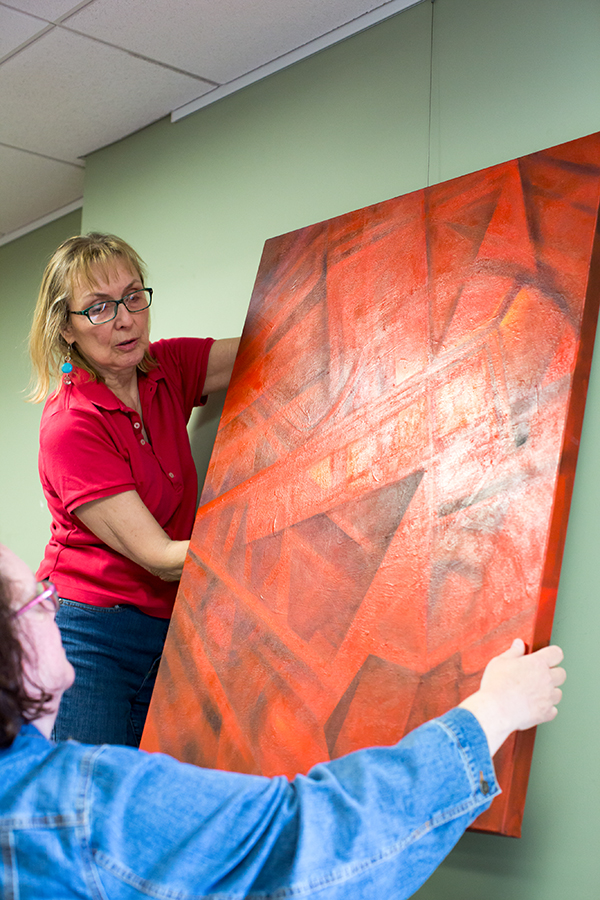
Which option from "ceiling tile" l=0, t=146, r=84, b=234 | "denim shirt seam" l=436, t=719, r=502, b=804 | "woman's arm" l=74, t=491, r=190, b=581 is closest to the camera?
"denim shirt seam" l=436, t=719, r=502, b=804

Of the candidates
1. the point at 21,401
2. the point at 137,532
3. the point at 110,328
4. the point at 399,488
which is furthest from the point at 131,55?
the point at 21,401

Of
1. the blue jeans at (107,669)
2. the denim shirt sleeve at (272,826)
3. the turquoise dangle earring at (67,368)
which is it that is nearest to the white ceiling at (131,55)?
the turquoise dangle earring at (67,368)

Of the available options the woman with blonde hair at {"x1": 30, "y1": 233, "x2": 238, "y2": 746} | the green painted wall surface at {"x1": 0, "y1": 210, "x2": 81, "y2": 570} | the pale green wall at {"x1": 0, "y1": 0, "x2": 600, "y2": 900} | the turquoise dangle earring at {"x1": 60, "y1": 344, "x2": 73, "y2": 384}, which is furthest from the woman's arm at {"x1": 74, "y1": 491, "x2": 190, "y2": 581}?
the green painted wall surface at {"x1": 0, "y1": 210, "x2": 81, "y2": 570}

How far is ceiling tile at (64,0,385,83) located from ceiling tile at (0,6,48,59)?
0.10 m

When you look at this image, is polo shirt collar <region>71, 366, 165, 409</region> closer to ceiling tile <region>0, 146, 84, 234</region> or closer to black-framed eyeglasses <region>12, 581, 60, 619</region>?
black-framed eyeglasses <region>12, 581, 60, 619</region>

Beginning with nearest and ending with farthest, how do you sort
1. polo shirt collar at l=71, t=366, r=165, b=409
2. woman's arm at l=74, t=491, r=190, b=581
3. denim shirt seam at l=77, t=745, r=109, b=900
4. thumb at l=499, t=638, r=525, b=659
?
denim shirt seam at l=77, t=745, r=109, b=900 → thumb at l=499, t=638, r=525, b=659 → woman's arm at l=74, t=491, r=190, b=581 → polo shirt collar at l=71, t=366, r=165, b=409

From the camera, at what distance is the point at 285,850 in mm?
1002

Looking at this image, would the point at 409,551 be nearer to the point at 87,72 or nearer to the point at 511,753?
the point at 511,753

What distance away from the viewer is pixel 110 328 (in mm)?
2221

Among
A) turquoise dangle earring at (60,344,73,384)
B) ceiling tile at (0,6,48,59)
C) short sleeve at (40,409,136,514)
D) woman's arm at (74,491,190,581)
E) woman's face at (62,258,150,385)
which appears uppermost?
ceiling tile at (0,6,48,59)

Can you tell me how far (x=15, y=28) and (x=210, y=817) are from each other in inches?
88.4

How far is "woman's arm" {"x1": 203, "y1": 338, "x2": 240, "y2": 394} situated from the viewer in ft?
7.91

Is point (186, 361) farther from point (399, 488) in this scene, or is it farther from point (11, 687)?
point (11, 687)

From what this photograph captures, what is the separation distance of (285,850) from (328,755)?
1.95ft
